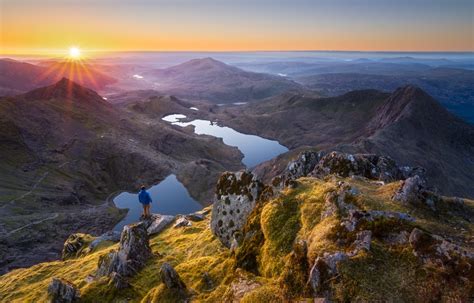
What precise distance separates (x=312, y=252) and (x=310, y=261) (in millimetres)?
601

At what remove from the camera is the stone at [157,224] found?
170ft

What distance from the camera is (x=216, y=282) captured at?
23844 millimetres

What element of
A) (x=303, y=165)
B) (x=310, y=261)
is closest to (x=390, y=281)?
(x=310, y=261)

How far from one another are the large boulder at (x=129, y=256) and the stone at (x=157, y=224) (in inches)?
662

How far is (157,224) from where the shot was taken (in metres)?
52.8

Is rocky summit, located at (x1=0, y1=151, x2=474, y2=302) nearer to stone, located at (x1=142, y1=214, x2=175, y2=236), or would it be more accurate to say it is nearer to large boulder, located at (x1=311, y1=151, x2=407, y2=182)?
large boulder, located at (x1=311, y1=151, x2=407, y2=182)

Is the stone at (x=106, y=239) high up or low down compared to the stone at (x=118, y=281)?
down

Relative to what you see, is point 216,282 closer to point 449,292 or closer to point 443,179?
point 449,292

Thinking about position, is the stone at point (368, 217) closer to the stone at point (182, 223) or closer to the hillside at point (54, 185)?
the stone at point (182, 223)

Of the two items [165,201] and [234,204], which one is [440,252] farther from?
[165,201]

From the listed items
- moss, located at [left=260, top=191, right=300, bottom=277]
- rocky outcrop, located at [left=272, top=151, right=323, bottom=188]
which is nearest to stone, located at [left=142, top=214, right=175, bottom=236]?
rocky outcrop, located at [left=272, top=151, right=323, bottom=188]

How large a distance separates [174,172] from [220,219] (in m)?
165

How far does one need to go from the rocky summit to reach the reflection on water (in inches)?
4594

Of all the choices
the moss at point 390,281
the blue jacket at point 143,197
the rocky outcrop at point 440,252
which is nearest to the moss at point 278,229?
the moss at point 390,281
